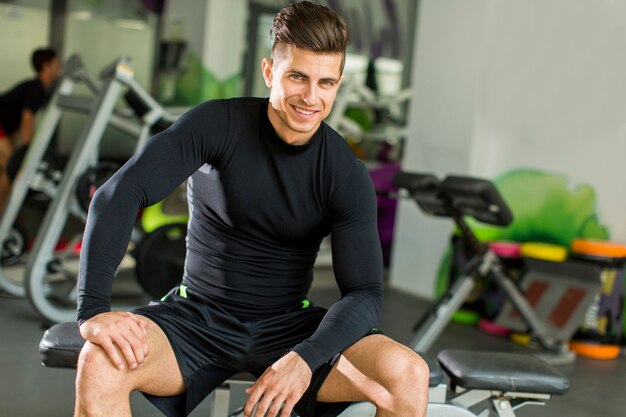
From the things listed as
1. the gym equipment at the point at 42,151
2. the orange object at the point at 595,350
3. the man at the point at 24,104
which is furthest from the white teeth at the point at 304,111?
the man at the point at 24,104

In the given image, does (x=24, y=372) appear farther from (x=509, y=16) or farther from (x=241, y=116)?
(x=509, y=16)

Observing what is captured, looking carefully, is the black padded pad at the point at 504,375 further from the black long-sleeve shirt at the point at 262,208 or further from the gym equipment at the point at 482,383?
the black long-sleeve shirt at the point at 262,208

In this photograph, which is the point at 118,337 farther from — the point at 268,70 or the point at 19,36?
the point at 19,36

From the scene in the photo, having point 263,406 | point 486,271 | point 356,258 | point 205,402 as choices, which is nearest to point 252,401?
point 263,406

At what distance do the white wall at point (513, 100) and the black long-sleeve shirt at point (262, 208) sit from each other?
301cm

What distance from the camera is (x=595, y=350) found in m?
4.51

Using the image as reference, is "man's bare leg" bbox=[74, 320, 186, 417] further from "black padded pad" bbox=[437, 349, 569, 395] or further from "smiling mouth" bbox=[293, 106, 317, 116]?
"black padded pad" bbox=[437, 349, 569, 395]

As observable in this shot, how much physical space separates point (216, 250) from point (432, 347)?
2.46 m

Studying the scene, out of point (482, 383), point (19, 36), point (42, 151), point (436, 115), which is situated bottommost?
point (482, 383)

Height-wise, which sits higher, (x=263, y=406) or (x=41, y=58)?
(x=41, y=58)

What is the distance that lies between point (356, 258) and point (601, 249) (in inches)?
111

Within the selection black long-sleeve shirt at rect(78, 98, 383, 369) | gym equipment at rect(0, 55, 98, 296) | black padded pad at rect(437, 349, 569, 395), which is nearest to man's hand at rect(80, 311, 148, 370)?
black long-sleeve shirt at rect(78, 98, 383, 369)

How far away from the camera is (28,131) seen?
598cm

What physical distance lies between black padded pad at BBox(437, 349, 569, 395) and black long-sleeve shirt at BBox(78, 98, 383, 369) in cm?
37
